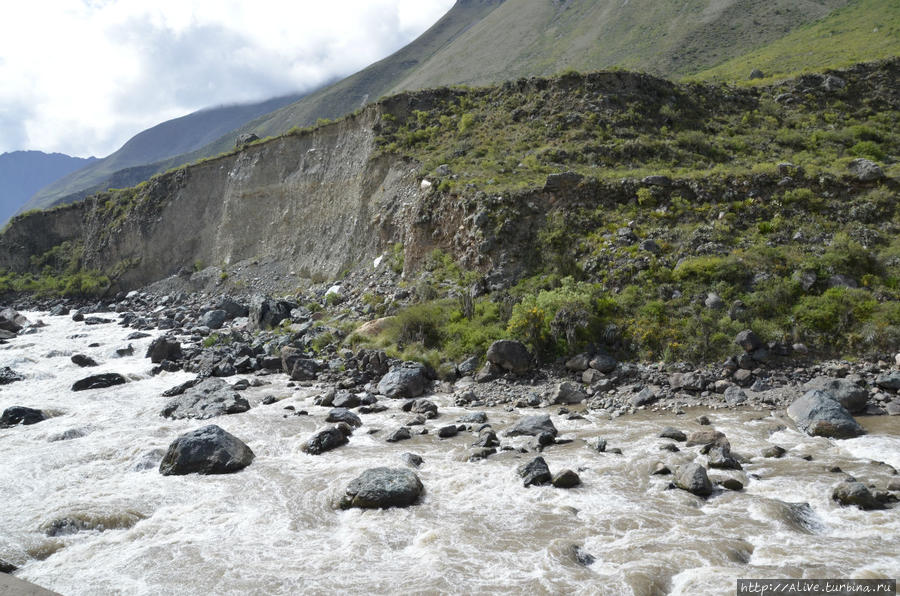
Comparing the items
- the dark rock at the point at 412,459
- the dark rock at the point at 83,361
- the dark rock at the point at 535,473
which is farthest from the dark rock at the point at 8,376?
the dark rock at the point at 535,473

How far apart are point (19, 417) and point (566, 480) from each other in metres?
16.6

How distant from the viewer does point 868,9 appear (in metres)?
53.0

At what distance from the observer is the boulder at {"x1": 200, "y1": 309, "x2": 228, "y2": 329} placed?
32625 millimetres

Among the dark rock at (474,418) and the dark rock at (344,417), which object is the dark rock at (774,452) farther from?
the dark rock at (344,417)

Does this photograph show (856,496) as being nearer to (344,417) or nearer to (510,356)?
(510,356)

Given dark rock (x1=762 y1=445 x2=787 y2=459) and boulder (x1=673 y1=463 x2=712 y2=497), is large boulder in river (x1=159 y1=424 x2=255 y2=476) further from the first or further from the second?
dark rock (x1=762 y1=445 x2=787 y2=459)

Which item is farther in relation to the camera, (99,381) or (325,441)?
(99,381)

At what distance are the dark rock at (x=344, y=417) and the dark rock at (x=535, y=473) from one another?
226 inches

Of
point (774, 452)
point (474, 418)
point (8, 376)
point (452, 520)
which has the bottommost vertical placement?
point (774, 452)

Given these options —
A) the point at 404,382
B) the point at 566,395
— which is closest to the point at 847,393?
the point at 566,395

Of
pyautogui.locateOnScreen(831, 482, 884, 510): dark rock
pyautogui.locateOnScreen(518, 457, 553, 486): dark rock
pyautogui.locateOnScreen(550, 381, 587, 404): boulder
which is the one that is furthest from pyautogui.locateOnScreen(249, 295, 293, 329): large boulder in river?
pyautogui.locateOnScreen(831, 482, 884, 510): dark rock

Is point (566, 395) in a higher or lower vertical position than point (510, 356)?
lower

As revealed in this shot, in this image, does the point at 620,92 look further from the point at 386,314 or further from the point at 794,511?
the point at 794,511

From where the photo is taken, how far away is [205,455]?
12.0 metres
